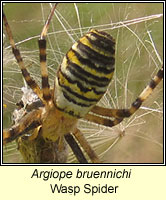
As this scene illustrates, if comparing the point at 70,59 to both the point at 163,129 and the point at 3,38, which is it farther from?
the point at 163,129

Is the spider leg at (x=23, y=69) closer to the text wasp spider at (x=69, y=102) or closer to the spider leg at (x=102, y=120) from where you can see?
the text wasp spider at (x=69, y=102)

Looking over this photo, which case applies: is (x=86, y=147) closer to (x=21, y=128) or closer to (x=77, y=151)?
(x=77, y=151)

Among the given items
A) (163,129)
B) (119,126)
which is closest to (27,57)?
(119,126)

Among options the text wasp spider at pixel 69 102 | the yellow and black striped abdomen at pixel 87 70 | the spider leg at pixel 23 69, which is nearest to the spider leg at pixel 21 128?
the text wasp spider at pixel 69 102

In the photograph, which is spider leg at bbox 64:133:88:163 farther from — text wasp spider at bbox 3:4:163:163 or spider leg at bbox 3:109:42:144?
spider leg at bbox 3:109:42:144

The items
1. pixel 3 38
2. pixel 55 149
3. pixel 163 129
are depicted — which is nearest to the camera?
pixel 55 149

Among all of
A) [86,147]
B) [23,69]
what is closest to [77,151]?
[86,147]
